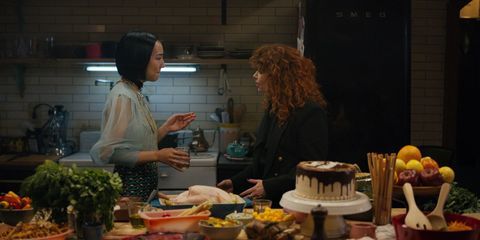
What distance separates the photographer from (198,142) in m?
5.34

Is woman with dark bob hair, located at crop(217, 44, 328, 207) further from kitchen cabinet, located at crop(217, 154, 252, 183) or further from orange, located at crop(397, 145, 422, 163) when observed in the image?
kitchen cabinet, located at crop(217, 154, 252, 183)

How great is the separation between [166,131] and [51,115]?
2.25m

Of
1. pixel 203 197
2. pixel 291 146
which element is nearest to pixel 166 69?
pixel 291 146

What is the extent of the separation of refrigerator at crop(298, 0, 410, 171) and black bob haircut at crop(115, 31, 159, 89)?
5.29 feet

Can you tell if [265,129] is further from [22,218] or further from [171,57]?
[171,57]

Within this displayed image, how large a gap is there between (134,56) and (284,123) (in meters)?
0.98

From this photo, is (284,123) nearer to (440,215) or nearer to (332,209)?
(332,209)

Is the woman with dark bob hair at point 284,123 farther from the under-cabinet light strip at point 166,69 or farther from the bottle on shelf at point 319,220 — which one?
the under-cabinet light strip at point 166,69

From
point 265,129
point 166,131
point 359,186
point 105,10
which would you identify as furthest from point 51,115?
point 359,186

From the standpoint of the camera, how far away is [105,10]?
5543 mm

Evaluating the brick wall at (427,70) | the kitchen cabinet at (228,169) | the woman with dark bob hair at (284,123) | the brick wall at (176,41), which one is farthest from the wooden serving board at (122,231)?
the brick wall at (427,70)

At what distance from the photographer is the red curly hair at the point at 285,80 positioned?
3.27m

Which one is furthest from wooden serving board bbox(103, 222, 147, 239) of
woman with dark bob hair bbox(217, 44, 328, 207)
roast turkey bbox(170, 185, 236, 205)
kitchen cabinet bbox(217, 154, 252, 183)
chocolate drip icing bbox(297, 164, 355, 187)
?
kitchen cabinet bbox(217, 154, 252, 183)

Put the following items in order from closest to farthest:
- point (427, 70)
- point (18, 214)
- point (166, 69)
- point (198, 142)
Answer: point (18, 214)
point (198, 142)
point (166, 69)
point (427, 70)
